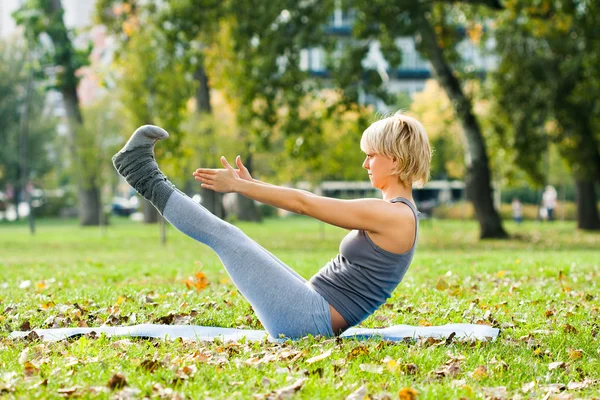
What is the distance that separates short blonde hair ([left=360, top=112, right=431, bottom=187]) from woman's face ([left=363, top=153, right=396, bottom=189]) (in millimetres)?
31

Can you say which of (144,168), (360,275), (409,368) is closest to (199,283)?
(144,168)

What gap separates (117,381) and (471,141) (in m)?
17.9

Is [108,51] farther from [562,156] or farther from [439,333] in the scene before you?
[439,333]

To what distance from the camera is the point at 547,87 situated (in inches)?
847

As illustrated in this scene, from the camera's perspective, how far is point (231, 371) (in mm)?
4000

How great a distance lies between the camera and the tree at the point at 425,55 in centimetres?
1861

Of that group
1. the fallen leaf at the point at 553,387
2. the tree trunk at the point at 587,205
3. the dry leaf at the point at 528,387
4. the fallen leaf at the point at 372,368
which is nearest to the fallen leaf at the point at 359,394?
the fallen leaf at the point at 372,368

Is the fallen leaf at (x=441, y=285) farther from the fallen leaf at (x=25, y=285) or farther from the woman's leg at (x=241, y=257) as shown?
the fallen leaf at (x=25, y=285)

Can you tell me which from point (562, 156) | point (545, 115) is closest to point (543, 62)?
point (545, 115)

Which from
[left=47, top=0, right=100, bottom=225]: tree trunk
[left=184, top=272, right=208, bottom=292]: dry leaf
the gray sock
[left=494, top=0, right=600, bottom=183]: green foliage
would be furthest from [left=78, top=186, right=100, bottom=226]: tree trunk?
the gray sock

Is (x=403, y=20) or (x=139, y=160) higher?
(x=403, y=20)

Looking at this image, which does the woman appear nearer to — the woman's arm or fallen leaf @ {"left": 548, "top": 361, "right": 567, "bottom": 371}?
the woman's arm

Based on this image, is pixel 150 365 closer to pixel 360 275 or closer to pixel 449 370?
pixel 360 275

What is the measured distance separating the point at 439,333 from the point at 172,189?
192 cm
